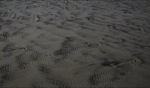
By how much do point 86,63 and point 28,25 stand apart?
6.43 feet

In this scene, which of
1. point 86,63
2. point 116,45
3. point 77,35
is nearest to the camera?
point 86,63

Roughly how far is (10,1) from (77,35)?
14.7 feet

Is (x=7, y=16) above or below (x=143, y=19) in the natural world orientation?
below

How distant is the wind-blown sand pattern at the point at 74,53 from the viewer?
5.75 feet

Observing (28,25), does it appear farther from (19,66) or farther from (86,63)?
(86,63)

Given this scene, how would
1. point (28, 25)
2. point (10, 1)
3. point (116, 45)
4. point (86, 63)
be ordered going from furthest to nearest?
point (10, 1)
point (28, 25)
point (116, 45)
point (86, 63)

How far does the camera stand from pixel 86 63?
6.83 feet

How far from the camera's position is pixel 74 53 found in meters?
2.32

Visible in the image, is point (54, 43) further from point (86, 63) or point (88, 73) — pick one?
point (88, 73)

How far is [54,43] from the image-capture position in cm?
261

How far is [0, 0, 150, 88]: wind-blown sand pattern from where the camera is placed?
1752mm

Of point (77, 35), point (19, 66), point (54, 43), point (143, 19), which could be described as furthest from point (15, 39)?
point (143, 19)

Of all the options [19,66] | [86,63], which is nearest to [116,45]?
[86,63]

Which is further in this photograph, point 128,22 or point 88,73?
point 128,22
